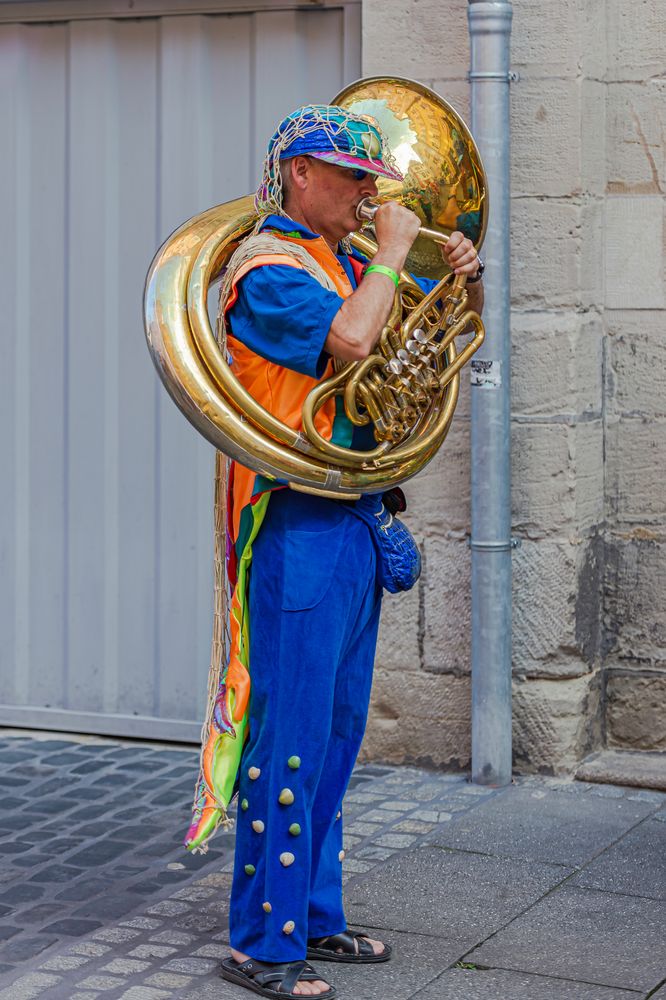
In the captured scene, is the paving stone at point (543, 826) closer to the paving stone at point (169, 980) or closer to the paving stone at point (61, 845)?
the paving stone at point (61, 845)

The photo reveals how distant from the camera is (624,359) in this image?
17.4 feet

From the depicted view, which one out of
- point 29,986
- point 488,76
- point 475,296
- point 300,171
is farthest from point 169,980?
point 488,76

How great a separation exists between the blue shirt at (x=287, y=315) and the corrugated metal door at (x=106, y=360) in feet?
7.30

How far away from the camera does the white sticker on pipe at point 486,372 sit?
16.7 feet

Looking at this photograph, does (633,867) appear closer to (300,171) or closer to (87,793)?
(87,793)

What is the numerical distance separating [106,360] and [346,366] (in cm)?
246

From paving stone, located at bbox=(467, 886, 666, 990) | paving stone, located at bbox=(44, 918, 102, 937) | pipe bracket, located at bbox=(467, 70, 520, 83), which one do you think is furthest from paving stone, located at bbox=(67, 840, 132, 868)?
pipe bracket, located at bbox=(467, 70, 520, 83)

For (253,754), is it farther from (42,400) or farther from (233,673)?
(42,400)

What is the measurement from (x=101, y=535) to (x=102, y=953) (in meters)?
2.22

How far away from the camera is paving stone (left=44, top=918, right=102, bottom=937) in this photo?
3.94 meters

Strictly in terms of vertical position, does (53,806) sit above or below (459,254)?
below

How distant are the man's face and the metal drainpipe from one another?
161 cm

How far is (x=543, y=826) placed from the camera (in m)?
4.77

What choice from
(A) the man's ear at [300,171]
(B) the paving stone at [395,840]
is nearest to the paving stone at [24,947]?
(B) the paving stone at [395,840]
